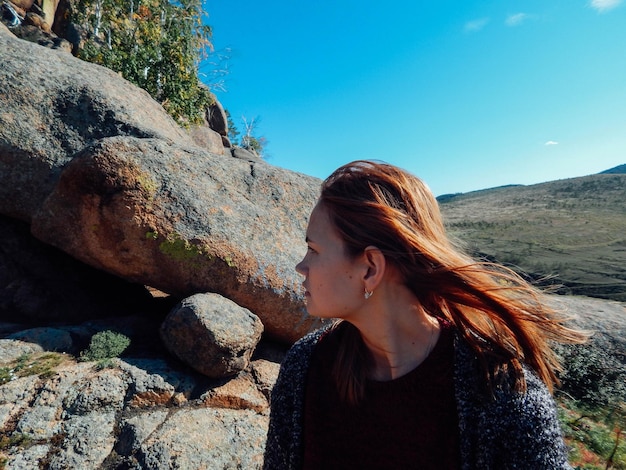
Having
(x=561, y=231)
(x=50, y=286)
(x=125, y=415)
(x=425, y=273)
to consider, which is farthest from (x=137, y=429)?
(x=561, y=231)

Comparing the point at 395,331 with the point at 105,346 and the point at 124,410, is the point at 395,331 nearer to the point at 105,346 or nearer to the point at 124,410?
the point at 124,410

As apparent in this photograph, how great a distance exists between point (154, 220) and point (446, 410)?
13.5ft

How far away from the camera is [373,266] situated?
5.57 feet

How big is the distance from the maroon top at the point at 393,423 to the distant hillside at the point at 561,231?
954 millimetres

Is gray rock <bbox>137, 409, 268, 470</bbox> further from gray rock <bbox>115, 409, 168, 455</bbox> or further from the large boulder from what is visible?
the large boulder

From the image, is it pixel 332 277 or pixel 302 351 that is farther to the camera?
pixel 302 351

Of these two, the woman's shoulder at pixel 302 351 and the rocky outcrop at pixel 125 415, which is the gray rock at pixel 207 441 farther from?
the woman's shoulder at pixel 302 351

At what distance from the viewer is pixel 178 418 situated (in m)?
3.78

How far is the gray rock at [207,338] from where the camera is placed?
427 centimetres

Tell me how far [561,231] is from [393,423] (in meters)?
39.7

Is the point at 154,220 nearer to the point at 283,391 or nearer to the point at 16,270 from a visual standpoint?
the point at 16,270

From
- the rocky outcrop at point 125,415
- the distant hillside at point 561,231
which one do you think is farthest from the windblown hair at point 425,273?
the rocky outcrop at point 125,415

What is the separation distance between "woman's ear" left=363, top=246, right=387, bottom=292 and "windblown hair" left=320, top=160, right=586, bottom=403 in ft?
0.08

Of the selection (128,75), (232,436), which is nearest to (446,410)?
(232,436)
